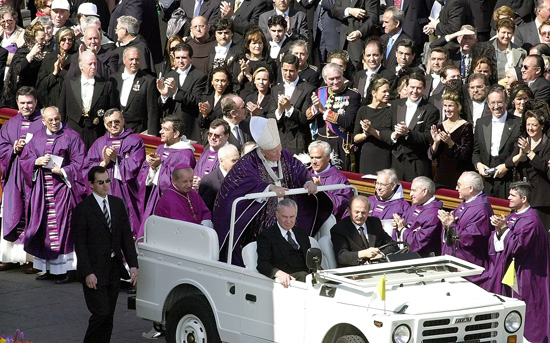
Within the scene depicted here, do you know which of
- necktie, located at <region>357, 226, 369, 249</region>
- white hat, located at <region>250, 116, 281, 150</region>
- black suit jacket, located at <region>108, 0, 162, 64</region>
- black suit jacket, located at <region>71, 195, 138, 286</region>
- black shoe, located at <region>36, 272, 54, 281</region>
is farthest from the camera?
black suit jacket, located at <region>108, 0, 162, 64</region>

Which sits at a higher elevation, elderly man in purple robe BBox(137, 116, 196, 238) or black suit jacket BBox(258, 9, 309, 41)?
black suit jacket BBox(258, 9, 309, 41)

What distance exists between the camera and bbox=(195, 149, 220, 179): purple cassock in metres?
13.5

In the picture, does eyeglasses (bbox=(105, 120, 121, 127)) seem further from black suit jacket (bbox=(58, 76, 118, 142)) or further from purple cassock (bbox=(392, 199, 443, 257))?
purple cassock (bbox=(392, 199, 443, 257))

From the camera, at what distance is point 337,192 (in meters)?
12.8

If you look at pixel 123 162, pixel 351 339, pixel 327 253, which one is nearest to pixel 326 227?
pixel 327 253

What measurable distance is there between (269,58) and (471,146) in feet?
11.0

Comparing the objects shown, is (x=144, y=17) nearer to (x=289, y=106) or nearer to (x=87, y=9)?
(x=87, y=9)

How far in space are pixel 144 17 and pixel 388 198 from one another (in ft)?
24.1

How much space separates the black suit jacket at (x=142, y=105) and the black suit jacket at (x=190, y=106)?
0.17 metres

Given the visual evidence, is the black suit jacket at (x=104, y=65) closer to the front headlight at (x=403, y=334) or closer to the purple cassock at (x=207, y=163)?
the purple cassock at (x=207, y=163)

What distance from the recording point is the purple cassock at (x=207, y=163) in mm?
13531

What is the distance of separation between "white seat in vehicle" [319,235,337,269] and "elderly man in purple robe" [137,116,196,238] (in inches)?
130

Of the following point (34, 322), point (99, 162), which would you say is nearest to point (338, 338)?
point (34, 322)

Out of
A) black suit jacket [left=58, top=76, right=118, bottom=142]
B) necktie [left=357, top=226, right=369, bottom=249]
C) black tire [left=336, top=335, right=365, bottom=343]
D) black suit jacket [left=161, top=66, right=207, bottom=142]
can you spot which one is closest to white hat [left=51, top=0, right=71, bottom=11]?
black suit jacket [left=58, top=76, right=118, bottom=142]
